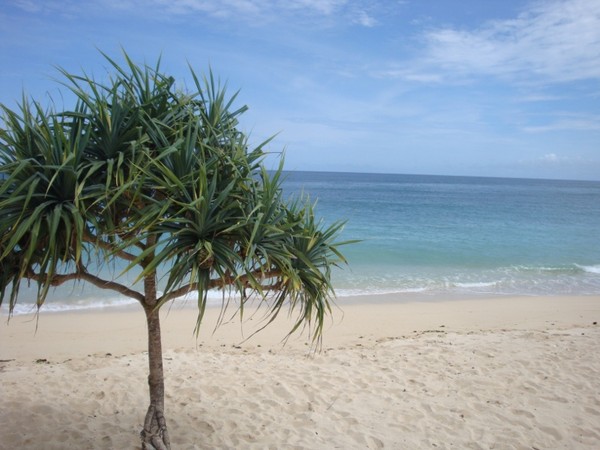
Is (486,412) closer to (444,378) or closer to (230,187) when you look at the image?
(444,378)

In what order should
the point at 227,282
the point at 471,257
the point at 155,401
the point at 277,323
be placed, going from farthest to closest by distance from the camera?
the point at 471,257, the point at 277,323, the point at 155,401, the point at 227,282

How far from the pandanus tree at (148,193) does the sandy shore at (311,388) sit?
1696mm

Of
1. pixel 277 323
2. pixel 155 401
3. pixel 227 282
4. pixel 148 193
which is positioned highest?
pixel 148 193

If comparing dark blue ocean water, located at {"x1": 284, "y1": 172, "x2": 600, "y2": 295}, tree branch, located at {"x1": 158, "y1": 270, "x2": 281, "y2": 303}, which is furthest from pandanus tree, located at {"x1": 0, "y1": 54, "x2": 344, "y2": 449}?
dark blue ocean water, located at {"x1": 284, "y1": 172, "x2": 600, "y2": 295}

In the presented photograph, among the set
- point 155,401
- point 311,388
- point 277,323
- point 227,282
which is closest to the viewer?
point 227,282

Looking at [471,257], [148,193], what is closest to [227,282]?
[148,193]

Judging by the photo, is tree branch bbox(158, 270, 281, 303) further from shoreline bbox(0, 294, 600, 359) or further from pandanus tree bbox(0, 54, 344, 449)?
shoreline bbox(0, 294, 600, 359)

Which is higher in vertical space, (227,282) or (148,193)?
(148,193)

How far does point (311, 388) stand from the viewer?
18.1 ft

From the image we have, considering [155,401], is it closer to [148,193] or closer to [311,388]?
[148,193]

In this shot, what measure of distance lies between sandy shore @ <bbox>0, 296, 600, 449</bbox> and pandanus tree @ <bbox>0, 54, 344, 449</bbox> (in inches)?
66.8

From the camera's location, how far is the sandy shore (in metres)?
4.44

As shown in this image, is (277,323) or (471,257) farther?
(471,257)

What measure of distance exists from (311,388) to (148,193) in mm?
3158
